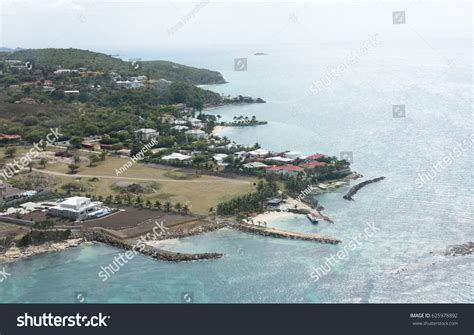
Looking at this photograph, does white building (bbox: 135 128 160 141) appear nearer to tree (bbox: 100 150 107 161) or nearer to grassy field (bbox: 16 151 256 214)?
tree (bbox: 100 150 107 161)

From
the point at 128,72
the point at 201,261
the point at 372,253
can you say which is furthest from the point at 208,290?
the point at 128,72

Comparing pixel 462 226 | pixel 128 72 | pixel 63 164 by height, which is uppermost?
pixel 128 72

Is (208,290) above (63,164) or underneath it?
underneath

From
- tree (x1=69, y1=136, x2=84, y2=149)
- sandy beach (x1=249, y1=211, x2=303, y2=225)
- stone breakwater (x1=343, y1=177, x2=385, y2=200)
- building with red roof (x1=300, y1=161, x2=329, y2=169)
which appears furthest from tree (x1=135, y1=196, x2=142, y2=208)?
tree (x1=69, y1=136, x2=84, y2=149)

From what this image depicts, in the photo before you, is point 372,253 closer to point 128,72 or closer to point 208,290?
point 208,290

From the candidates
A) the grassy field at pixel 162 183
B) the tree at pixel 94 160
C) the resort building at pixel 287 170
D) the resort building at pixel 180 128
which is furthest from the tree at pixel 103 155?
the resort building at pixel 287 170

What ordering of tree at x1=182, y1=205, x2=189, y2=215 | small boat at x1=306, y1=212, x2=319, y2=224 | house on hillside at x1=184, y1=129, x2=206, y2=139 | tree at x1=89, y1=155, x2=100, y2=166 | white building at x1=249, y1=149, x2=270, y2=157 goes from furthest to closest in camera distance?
house on hillside at x1=184, y1=129, x2=206, y2=139, white building at x1=249, y1=149, x2=270, y2=157, tree at x1=89, y1=155, x2=100, y2=166, tree at x1=182, y1=205, x2=189, y2=215, small boat at x1=306, y1=212, x2=319, y2=224
